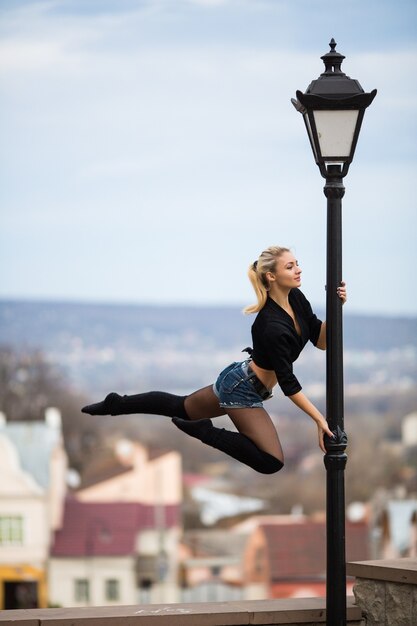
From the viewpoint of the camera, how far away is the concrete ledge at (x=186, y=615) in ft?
24.3

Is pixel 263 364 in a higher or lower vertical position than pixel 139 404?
higher

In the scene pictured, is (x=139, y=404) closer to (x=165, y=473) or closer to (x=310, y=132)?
(x=310, y=132)

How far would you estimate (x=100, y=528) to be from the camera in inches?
2904

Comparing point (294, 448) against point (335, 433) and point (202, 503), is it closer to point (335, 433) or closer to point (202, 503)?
point (202, 503)

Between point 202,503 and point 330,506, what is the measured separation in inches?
3496

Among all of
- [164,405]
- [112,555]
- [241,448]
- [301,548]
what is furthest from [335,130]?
[112,555]

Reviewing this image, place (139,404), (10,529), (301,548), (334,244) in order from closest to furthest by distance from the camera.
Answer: (334,244) → (139,404) → (10,529) → (301,548)

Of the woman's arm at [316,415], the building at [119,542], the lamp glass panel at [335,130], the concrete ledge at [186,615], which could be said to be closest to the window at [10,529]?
the building at [119,542]

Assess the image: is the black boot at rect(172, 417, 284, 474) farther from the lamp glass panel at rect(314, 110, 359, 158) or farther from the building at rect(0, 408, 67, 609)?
the building at rect(0, 408, 67, 609)

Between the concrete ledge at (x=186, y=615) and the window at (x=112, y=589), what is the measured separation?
192 ft

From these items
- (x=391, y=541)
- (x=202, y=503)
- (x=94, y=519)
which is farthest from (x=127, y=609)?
(x=202, y=503)

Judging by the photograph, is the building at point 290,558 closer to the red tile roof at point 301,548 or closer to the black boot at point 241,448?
the red tile roof at point 301,548

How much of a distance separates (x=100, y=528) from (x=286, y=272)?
6758 centimetres

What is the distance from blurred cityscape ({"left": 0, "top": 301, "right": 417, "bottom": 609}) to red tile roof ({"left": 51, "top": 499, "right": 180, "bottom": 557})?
0.13m
